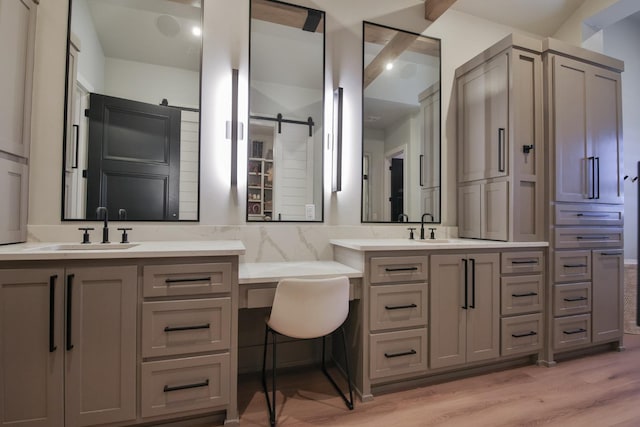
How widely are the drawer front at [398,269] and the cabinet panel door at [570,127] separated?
1.28 metres

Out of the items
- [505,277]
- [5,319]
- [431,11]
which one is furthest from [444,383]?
[431,11]

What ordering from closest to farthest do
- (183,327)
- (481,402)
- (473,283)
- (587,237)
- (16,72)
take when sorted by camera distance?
1. (183,327)
2. (16,72)
3. (481,402)
4. (473,283)
5. (587,237)

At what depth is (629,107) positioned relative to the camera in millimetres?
3775

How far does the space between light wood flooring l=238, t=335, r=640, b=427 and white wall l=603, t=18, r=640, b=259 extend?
229 centimetres

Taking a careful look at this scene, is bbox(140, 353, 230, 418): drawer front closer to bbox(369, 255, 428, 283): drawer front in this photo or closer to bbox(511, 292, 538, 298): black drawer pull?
bbox(369, 255, 428, 283): drawer front

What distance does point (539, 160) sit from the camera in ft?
7.64

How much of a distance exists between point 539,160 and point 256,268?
2.22 m

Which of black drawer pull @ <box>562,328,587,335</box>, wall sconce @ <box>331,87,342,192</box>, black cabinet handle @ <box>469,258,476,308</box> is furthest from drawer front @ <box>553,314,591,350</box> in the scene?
wall sconce @ <box>331,87,342,192</box>

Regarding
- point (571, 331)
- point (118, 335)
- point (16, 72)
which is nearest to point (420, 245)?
point (571, 331)

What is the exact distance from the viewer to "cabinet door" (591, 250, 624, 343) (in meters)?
2.46

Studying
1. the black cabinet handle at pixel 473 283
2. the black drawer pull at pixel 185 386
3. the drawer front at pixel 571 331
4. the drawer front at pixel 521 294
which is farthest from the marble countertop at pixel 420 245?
the black drawer pull at pixel 185 386

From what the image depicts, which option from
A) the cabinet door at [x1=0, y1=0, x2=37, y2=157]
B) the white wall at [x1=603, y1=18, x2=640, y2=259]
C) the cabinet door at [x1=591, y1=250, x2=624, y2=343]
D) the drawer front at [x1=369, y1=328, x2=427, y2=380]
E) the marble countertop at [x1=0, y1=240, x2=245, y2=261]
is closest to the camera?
the marble countertop at [x1=0, y1=240, x2=245, y2=261]

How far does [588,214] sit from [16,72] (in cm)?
396

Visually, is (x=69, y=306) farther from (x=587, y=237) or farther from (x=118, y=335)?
(x=587, y=237)
